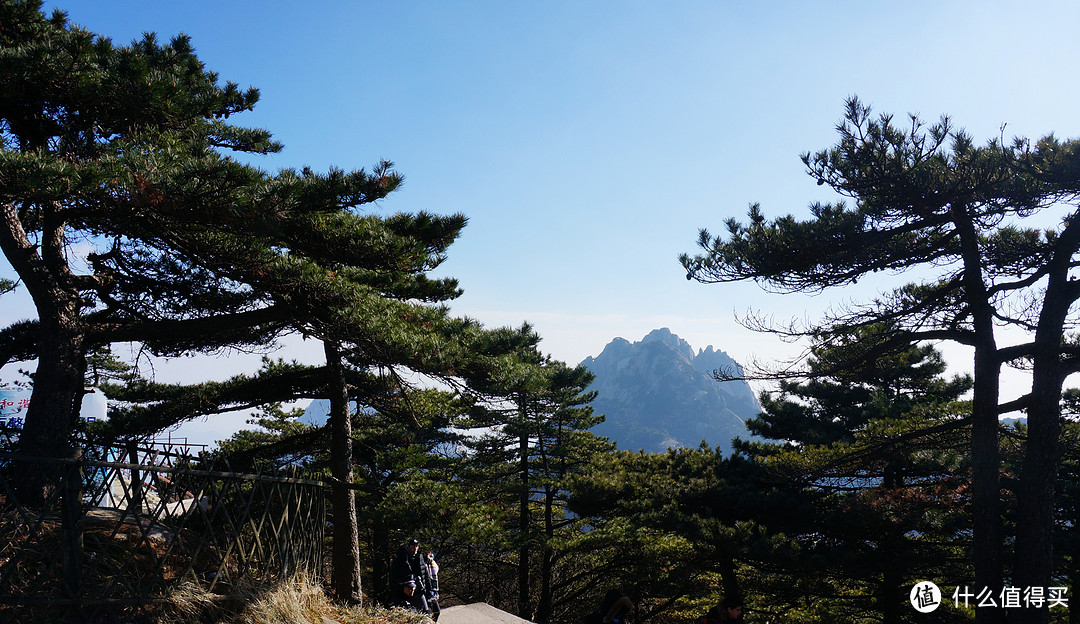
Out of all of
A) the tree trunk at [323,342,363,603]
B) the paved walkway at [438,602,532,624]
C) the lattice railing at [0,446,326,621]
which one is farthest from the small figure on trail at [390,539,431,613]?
the tree trunk at [323,342,363,603]

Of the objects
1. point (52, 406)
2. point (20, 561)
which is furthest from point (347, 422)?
point (20, 561)

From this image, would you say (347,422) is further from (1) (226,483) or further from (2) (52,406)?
(2) (52,406)

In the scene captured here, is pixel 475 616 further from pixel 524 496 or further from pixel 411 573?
pixel 524 496

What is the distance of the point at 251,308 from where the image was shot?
34.5 ft

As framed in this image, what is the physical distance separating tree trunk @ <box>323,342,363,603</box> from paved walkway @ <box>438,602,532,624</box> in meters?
1.71

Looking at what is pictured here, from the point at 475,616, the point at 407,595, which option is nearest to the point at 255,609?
the point at 407,595

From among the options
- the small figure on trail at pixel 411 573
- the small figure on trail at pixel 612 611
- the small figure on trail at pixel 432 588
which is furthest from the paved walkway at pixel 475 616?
Result: the small figure on trail at pixel 612 611

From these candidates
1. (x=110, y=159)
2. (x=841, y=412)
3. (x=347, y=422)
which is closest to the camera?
(x=110, y=159)

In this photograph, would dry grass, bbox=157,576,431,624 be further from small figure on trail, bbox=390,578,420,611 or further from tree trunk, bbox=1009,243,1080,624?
tree trunk, bbox=1009,243,1080,624

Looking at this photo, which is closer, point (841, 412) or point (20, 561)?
point (20, 561)

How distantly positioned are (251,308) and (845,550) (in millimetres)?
13593

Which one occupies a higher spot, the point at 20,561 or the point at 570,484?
the point at 570,484

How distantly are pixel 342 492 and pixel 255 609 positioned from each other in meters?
4.16

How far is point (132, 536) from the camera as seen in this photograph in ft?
28.3
